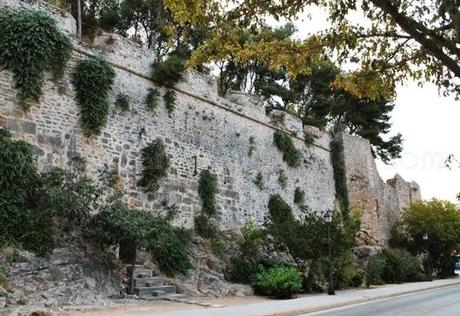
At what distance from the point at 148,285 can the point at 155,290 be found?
29 centimetres

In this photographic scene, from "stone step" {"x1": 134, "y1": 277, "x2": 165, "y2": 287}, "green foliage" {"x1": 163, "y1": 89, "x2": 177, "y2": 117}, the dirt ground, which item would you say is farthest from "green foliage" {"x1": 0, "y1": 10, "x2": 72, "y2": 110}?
the dirt ground

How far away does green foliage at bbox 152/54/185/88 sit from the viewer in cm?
1884

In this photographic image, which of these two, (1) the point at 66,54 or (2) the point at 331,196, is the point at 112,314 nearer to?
(1) the point at 66,54

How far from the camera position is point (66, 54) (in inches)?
608

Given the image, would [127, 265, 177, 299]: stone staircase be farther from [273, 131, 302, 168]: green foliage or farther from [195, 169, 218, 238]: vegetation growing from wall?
[273, 131, 302, 168]: green foliage

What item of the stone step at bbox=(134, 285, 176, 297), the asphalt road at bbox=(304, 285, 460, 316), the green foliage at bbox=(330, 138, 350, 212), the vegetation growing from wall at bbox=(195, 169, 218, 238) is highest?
the green foliage at bbox=(330, 138, 350, 212)

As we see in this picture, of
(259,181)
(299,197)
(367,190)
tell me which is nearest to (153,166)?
(259,181)

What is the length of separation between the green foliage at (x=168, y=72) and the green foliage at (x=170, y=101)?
1.00 feet

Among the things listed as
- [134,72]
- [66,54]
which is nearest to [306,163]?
[134,72]

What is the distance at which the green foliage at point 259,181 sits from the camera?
22.9m

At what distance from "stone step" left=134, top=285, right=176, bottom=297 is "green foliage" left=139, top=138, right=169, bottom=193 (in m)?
4.05

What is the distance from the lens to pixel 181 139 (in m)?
19.5

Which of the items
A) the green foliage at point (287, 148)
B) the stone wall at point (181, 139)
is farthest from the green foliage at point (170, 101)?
the green foliage at point (287, 148)

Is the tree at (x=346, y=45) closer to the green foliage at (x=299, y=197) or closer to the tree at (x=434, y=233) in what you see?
the green foliage at (x=299, y=197)
